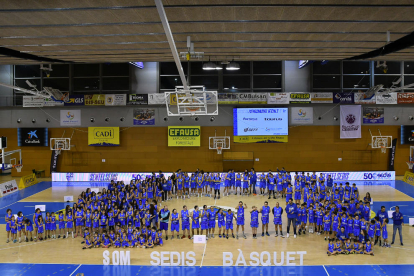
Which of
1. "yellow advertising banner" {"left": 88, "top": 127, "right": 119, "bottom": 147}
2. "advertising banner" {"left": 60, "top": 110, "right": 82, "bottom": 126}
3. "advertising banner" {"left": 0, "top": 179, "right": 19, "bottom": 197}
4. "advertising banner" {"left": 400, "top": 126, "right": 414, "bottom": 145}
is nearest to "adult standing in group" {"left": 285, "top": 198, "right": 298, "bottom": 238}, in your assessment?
"yellow advertising banner" {"left": 88, "top": 127, "right": 119, "bottom": 147}

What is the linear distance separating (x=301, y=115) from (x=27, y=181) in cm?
2187

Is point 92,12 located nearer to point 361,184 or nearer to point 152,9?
point 152,9

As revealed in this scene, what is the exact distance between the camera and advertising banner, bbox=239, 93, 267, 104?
80.5ft

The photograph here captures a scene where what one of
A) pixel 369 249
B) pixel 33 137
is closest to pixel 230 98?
pixel 369 249

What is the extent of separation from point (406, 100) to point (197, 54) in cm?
2083

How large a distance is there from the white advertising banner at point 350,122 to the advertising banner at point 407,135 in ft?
11.5

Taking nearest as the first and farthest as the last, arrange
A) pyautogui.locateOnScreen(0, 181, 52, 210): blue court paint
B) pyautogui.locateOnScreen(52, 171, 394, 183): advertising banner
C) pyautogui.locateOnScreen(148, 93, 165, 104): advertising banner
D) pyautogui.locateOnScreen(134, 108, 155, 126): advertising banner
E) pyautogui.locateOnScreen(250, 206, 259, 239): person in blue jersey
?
pyautogui.locateOnScreen(250, 206, 259, 239): person in blue jersey < pyautogui.locateOnScreen(0, 181, 52, 210): blue court paint < pyautogui.locateOnScreen(52, 171, 394, 183): advertising banner < pyautogui.locateOnScreen(148, 93, 165, 104): advertising banner < pyautogui.locateOnScreen(134, 108, 155, 126): advertising banner

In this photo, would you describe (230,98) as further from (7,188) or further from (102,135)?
(7,188)

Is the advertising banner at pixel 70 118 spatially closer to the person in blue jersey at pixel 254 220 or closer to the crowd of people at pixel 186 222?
the crowd of people at pixel 186 222

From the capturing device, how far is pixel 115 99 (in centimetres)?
2497

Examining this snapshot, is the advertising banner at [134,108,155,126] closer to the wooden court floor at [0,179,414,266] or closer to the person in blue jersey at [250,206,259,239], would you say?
the wooden court floor at [0,179,414,266]

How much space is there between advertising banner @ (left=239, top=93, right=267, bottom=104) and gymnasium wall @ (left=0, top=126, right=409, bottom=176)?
267 cm

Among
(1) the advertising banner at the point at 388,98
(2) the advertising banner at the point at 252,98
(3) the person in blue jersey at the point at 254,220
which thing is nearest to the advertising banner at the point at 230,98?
(2) the advertising banner at the point at 252,98

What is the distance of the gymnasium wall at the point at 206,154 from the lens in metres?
24.8
